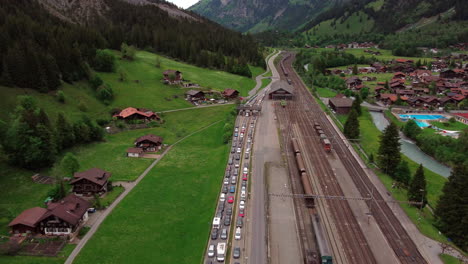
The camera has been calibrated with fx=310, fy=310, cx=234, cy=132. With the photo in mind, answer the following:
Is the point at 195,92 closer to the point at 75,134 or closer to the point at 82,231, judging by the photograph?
the point at 75,134

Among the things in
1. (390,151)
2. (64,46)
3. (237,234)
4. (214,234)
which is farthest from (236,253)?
(64,46)

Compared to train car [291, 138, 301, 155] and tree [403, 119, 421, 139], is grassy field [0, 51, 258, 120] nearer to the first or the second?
train car [291, 138, 301, 155]

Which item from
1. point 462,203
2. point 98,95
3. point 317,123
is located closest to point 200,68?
point 98,95

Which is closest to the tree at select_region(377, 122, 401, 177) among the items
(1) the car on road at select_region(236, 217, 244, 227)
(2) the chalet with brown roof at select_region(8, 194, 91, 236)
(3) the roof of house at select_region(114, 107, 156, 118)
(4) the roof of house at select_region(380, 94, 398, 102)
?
(1) the car on road at select_region(236, 217, 244, 227)

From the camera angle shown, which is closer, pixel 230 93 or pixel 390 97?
pixel 390 97

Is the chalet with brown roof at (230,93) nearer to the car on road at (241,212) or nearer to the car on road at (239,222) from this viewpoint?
the car on road at (241,212)

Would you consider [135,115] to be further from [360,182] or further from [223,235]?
[360,182]
